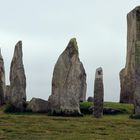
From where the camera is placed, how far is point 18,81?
50688 millimetres

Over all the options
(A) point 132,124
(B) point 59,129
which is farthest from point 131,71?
(B) point 59,129

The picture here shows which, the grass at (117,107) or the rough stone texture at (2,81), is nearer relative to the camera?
the grass at (117,107)

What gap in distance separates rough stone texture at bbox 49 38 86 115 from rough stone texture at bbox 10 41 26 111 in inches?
176

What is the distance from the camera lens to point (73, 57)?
1843 inches

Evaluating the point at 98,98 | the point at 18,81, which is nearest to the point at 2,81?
the point at 18,81

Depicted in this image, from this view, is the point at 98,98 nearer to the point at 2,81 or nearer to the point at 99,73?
the point at 99,73

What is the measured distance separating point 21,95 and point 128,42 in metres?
13.9

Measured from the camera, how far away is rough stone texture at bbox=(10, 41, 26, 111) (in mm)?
49781

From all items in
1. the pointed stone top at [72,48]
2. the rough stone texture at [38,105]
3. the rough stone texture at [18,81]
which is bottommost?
the rough stone texture at [38,105]

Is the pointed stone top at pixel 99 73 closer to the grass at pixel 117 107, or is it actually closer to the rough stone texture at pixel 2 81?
the grass at pixel 117 107

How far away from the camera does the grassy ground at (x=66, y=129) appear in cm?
3102

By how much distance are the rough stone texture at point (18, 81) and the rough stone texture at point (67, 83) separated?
4.48 meters

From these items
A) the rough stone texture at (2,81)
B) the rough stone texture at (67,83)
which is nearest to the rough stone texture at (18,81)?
the rough stone texture at (2,81)

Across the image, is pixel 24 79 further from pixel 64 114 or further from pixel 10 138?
pixel 10 138
